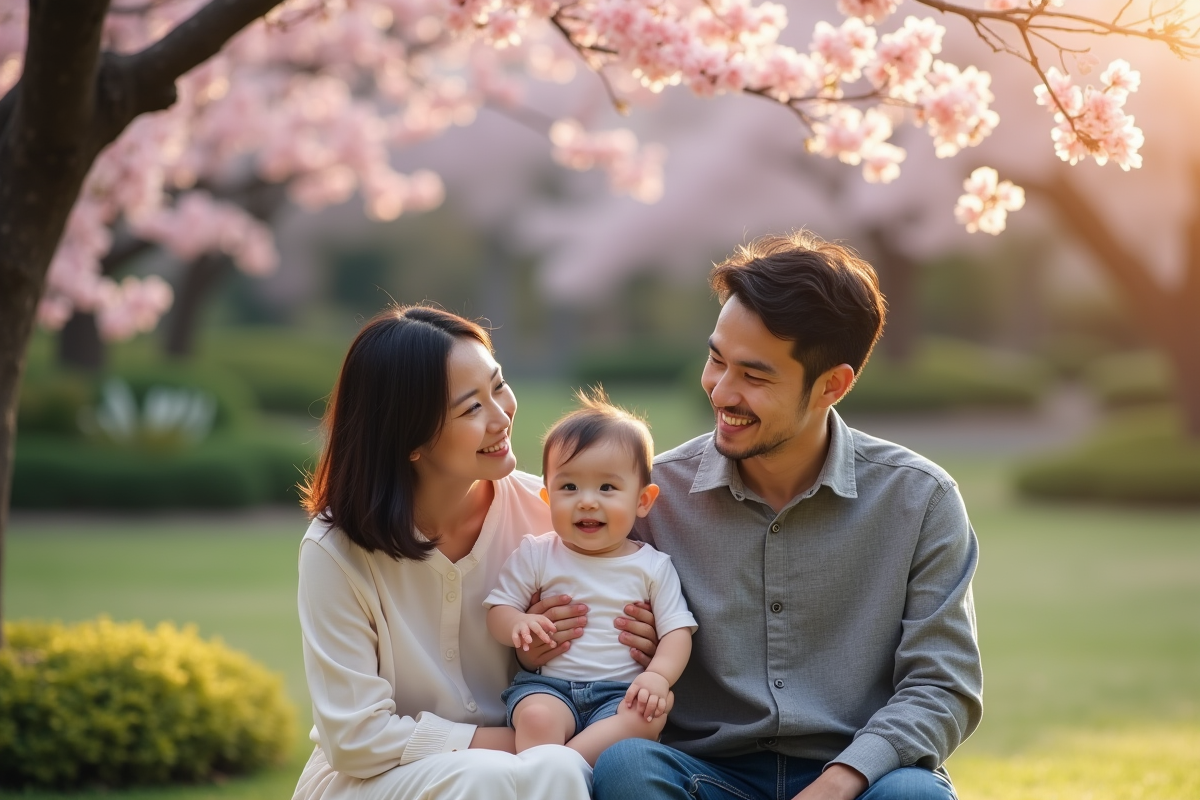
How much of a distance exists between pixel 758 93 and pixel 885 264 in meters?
15.0

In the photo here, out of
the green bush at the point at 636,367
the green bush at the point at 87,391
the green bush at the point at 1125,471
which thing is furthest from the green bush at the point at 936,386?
the green bush at the point at 87,391

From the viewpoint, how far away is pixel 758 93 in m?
3.62

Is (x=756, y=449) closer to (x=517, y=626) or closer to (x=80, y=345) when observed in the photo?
(x=517, y=626)

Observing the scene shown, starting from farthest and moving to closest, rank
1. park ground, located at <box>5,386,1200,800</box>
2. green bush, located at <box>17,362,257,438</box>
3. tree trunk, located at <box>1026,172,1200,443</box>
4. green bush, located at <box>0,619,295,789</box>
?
1. green bush, located at <box>17,362,257,438</box>
2. tree trunk, located at <box>1026,172,1200,443</box>
3. park ground, located at <box>5,386,1200,800</box>
4. green bush, located at <box>0,619,295,789</box>

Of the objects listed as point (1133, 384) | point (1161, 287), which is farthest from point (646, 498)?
point (1133, 384)

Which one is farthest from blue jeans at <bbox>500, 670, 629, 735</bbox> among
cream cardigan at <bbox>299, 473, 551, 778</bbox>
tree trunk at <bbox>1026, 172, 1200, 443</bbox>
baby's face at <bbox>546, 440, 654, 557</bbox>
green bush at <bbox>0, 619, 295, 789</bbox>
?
tree trunk at <bbox>1026, 172, 1200, 443</bbox>

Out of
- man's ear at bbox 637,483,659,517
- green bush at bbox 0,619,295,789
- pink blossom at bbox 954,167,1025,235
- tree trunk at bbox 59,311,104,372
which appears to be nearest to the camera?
man's ear at bbox 637,483,659,517

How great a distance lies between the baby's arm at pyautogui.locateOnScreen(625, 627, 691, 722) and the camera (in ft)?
8.76

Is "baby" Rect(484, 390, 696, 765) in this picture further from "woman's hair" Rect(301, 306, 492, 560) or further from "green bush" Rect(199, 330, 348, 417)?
"green bush" Rect(199, 330, 348, 417)

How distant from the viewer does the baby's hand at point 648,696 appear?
267 cm

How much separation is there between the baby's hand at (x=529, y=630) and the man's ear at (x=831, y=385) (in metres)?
0.78

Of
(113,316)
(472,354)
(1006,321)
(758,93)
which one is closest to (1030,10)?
(758,93)

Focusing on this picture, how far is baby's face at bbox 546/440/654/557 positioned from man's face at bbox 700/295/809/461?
9.4 inches

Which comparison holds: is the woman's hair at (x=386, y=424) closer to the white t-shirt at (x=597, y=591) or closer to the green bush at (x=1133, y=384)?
the white t-shirt at (x=597, y=591)
